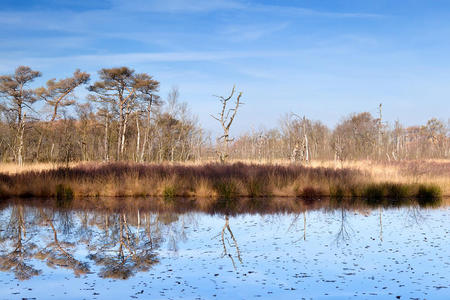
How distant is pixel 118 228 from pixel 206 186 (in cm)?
622

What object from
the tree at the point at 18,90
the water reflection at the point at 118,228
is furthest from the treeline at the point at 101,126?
the water reflection at the point at 118,228

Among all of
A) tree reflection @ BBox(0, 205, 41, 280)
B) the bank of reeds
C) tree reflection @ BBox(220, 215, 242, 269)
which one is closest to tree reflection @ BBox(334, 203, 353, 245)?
tree reflection @ BBox(220, 215, 242, 269)

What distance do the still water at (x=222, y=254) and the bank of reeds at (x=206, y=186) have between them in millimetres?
3712

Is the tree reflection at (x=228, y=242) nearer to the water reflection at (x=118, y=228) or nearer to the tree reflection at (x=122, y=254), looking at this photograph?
the water reflection at (x=118, y=228)

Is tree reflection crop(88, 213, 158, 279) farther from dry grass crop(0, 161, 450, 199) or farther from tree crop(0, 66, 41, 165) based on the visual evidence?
tree crop(0, 66, 41, 165)

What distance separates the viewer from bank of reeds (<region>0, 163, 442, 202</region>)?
1455cm

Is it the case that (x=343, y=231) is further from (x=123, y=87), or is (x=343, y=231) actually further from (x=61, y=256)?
(x=123, y=87)

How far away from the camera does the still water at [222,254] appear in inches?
Result: 189

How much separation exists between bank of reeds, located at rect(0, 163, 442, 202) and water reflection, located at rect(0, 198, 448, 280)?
45.2 inches

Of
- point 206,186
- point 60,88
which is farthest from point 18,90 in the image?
point 206,186

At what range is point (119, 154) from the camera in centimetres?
2984

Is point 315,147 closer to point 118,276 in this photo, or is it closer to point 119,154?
point 119,154

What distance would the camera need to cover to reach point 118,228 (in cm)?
849

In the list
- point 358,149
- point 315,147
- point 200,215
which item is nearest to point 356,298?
point 200,215
